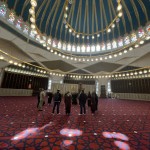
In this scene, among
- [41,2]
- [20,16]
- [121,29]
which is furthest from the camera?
[121,29]

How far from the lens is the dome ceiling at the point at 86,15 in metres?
11.7

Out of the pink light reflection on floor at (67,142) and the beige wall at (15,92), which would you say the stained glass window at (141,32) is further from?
the beige wall at (15,92)

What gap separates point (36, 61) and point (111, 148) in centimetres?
1306

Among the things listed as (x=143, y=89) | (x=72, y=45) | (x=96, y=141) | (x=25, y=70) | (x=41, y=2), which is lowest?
(x=96, y=141)

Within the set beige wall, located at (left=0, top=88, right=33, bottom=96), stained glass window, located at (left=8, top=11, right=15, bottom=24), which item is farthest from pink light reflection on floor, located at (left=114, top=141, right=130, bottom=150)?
beige wall, located at (left=0, top=88, right=33, bottom=96)

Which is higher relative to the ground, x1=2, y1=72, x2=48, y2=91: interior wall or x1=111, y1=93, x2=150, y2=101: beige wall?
x1=2, y1=72, x2=48, y2=91: interior wall

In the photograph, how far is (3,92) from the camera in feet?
37.8

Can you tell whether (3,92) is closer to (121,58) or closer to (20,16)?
(20,16)

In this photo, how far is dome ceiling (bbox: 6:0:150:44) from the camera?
1173 centimetres

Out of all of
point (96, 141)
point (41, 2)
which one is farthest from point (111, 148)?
point (41, 2)

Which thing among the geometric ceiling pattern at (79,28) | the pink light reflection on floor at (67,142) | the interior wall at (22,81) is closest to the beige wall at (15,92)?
the interior wall at (22,81)

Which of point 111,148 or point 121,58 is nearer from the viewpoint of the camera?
point 111,148

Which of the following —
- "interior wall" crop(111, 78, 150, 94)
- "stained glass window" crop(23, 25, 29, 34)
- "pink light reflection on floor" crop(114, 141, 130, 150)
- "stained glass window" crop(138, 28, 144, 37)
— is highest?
"stained glass window" crop(138, 28, 144, 37)

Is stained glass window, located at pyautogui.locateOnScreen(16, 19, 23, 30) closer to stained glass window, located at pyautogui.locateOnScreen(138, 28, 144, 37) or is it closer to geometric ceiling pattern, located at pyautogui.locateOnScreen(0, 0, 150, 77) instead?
geometric ceiling pattern, located at pyautogui.locateOnScreen(0, 0, 150, 77)
